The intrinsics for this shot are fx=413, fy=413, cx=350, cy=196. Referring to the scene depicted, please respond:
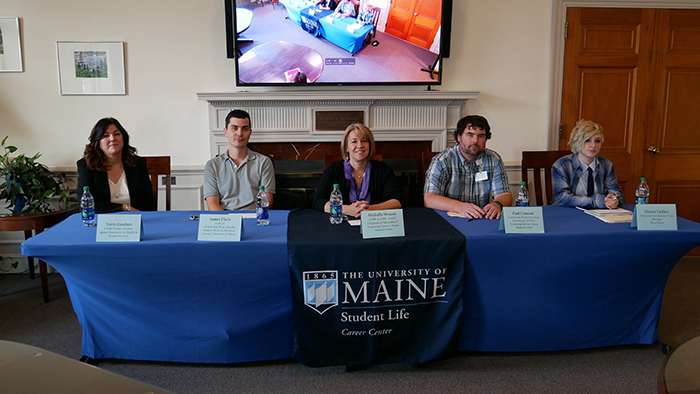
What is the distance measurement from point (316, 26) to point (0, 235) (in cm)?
286

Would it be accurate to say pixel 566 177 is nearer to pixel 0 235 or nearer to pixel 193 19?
pixel 193 19

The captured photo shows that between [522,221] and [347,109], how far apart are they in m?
1.75

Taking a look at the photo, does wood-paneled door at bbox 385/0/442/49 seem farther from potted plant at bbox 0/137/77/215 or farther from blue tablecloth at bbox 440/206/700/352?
potted plant at bbox 0/137/77/215

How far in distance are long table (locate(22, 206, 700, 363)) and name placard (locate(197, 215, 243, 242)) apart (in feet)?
0.11

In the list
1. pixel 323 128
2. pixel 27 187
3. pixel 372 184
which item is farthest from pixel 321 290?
pixel 27 187

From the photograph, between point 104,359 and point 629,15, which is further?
point 629,15

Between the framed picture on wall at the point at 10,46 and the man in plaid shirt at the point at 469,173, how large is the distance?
305 cm

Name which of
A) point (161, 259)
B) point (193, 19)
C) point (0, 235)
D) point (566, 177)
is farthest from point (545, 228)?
point (0, 235)

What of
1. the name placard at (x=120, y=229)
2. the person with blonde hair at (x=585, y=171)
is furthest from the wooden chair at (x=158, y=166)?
the person with blonde hair at (x=585, y=171)

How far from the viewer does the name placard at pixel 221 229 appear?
160 centimetres

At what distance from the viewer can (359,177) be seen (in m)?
2.27

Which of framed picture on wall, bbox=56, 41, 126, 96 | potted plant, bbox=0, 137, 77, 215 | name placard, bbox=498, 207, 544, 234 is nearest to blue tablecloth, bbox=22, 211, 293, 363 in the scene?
name placard, bbox=498, 207, 544, 234

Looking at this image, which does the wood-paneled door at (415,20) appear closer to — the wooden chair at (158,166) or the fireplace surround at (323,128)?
the fireplace surround at (323,128)

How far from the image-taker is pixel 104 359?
184cm
